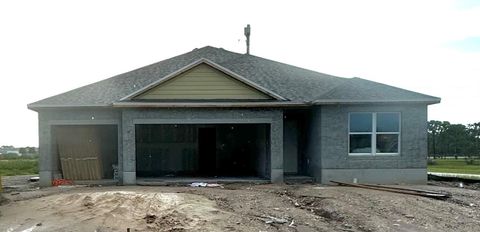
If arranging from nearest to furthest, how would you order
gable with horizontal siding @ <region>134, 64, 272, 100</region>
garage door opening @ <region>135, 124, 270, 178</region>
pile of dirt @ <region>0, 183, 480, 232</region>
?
pile of dirt @ <region>0, 183, 480, 232</region> → gable with horizontal siding @ <region>134, 64, 272, 100</region> → garage door opening @ <region>135, 124, 270, 178</region>

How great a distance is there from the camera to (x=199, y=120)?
59.1 ft

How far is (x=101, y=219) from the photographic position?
35.9 feet

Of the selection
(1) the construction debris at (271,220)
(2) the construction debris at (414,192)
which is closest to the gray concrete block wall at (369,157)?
(2) the construction debris at (414,192)

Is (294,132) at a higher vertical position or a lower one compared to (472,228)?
higher

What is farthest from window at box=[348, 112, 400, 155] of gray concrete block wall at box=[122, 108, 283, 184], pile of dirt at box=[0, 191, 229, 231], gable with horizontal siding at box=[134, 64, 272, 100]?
pile of dirt at box=[0, 191, 229, 231]

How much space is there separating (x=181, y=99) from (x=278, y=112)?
3.69 meters

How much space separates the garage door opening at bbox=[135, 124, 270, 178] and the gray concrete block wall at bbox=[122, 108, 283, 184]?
11.3ft

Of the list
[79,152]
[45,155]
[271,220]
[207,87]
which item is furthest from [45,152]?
[271,220]

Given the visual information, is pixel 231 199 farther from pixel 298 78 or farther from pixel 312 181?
pixel 298 78

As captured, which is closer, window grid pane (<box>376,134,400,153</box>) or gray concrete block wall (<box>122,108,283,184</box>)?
gray concrete block wall (<box>122,108,283,184</box>)

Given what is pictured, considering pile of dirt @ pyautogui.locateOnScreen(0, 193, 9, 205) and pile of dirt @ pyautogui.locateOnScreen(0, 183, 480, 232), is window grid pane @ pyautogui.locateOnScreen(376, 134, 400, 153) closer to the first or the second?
pile of dirt @ pyautogui.locateOnScreen(0, 183, 480, 232)

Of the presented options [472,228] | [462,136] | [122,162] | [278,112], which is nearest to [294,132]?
[278,112]

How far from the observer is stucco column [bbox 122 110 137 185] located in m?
17.6

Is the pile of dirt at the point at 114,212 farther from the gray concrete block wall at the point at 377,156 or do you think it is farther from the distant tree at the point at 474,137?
the distant tree at the point at 474,137
